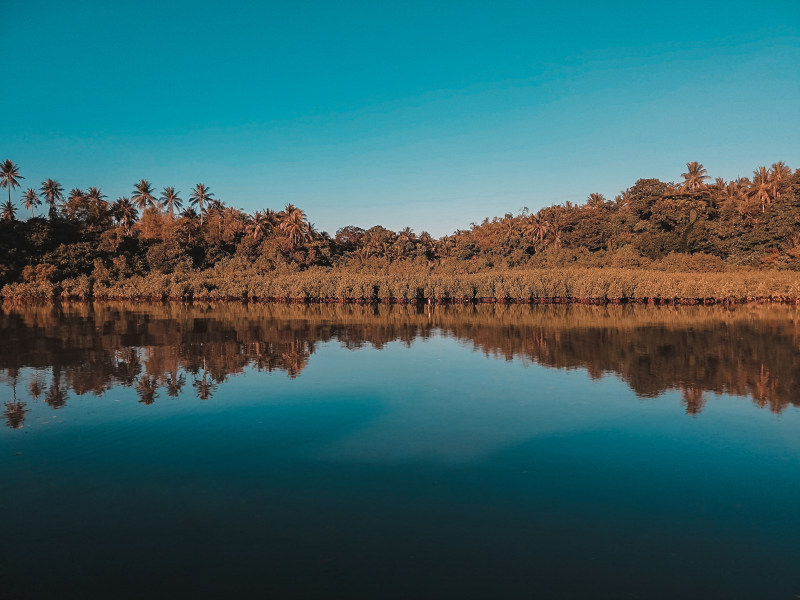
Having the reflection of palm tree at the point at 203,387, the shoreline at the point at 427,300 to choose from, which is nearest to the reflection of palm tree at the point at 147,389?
the reflection of palm tree at the point at 203,387

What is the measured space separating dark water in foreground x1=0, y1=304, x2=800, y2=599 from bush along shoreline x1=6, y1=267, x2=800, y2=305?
1215 inches

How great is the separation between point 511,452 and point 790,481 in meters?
4.89

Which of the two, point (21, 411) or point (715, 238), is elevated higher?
point (715, 238)

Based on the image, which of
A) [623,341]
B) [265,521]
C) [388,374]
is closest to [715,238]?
[623,341]

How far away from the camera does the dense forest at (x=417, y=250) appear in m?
56.3

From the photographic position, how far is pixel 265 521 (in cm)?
792

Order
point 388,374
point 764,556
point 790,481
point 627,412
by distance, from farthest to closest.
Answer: point 388,374, point 627,412, point 790,481, point 764,556

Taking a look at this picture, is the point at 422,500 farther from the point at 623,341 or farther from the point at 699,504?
the point at 623,341

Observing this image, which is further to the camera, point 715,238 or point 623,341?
point 715,238

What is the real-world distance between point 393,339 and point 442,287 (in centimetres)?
2753

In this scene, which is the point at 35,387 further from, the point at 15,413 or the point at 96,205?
the point at 96,205

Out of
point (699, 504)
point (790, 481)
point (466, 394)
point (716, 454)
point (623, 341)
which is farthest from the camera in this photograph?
point (623, 341)

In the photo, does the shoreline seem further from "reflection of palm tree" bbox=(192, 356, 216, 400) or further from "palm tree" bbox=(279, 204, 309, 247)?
"reflection of palm tree" bbox=(192, 356, 216, 400)

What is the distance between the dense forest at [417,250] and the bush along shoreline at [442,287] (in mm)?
171
